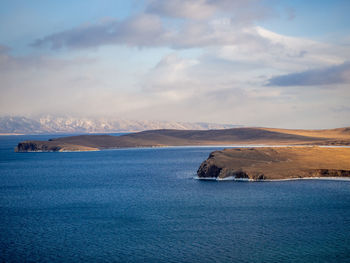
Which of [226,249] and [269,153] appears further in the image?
[269,153]

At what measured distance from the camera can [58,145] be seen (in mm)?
180500

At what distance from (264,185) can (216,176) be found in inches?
432

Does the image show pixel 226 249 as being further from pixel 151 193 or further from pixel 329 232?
pixel 151 193

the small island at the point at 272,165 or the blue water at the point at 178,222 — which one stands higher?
the small island at the point at 272,165

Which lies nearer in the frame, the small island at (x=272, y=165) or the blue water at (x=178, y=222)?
the blue water at (x=178, y=222)

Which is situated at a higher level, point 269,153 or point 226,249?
point 269,153

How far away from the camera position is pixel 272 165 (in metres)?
75.2

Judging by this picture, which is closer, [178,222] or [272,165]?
[178,222]

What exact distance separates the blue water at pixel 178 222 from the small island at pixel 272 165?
13.3 feet

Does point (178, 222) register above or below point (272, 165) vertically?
below

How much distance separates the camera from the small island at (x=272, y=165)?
6931cm

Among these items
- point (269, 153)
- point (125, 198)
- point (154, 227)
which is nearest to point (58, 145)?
point (269, 153)

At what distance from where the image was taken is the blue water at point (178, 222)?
104 feet

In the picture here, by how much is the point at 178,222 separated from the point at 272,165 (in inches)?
1488
